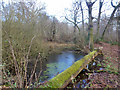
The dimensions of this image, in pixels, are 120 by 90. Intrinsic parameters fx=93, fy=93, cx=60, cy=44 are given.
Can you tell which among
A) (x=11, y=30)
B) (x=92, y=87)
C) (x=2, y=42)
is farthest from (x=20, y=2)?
(x=92, y=87)

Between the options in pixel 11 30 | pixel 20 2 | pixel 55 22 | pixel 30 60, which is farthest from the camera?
pixel 55 22

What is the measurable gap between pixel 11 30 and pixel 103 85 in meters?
6.34

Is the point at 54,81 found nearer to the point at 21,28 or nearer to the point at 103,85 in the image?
the point at 103,85

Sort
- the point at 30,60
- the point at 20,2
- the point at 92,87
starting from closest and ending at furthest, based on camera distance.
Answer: the point at 92,87 → the point at 30,60 → the point at 20,2

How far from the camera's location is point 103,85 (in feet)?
13.6

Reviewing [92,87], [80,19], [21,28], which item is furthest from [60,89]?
[80,19]

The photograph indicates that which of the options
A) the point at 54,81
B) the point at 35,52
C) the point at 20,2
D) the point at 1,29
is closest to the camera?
the point at 54,81

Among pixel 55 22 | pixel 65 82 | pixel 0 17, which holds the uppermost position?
pixel 55 22

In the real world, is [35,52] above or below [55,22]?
below

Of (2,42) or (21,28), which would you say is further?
(21,28)

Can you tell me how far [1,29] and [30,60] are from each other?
11.1 ft

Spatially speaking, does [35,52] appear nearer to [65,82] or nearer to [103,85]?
[65,82]

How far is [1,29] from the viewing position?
5.80 m

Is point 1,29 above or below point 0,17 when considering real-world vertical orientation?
below
